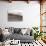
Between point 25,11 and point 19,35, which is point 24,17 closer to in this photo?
point 25,11

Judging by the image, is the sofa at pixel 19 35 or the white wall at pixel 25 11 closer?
the sofa at pixel 19 35

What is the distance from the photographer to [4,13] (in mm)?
4633

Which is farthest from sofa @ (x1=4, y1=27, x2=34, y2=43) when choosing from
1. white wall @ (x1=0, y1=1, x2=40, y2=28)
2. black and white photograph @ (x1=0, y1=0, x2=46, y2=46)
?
white wall @ (x1=0, y1=1, x2=40, y2=28)

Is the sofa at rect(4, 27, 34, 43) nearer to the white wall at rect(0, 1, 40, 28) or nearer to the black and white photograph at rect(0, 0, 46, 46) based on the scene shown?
the black and white photograph at rect(0, 0, 46, 46)

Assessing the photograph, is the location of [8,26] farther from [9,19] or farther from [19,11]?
[19,11]

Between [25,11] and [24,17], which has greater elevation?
[25,11]

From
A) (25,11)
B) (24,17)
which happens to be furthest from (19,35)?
(25,11)

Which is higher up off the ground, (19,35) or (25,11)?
(25,11)

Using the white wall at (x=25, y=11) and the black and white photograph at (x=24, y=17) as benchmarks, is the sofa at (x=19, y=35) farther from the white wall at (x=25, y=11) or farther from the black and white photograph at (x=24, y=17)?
the white wall at (x=25, y=11)

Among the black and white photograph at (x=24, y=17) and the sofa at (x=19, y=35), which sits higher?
the black and white photograph at (x=24, y=17)

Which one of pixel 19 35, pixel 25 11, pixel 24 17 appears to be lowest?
pixel 19 35

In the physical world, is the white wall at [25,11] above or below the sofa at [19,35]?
above

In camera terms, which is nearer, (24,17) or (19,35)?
(19,35)

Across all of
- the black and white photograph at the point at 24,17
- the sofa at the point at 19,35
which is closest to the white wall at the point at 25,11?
the black and white photograph at the point at 24,17
